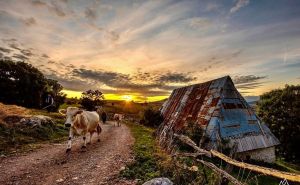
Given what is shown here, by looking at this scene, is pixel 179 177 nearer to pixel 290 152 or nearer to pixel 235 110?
pixel 235 110

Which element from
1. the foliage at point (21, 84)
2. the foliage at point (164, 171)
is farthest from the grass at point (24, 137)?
the foliage at point (21, 84)

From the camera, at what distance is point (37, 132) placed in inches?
707

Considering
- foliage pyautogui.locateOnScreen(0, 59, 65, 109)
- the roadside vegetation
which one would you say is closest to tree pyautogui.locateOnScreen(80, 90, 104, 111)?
foliage pyautogui.locateOnScreen(0, 59, 65, 109)

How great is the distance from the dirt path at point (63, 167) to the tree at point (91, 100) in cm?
4009

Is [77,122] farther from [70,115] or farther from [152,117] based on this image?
[152,117]

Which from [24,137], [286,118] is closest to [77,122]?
[24,137]

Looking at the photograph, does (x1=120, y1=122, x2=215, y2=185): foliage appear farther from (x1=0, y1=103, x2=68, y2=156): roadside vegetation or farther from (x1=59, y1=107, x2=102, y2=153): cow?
(x1=0, y1=103, x2=68, y2=156): roadside vegetation

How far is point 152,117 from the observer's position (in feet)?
109

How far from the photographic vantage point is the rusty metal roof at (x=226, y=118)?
17375mm

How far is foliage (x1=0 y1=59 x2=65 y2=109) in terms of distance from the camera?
4503 cm

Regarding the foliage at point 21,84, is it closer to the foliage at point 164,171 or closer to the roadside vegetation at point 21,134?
the roadside vegetation at point 21,134

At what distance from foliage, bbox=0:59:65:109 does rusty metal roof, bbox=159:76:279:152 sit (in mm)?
37777

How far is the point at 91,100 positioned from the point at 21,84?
15.4 metres

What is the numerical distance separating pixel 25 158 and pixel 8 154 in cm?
151
